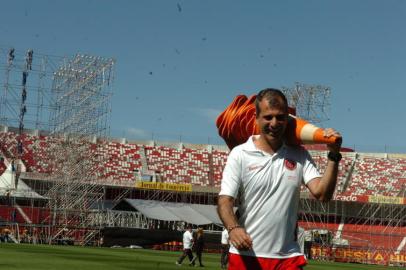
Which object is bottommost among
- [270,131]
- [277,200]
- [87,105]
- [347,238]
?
[347,238]

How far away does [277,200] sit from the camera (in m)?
6.14

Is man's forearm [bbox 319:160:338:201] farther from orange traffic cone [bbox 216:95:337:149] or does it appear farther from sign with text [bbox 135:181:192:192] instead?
sign with text [bbox 135:181:192:192]

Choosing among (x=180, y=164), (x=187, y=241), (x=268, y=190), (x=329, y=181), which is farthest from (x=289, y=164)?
(x=180, y=164)

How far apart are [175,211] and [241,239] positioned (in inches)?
2389

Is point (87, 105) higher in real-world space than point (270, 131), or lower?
higher

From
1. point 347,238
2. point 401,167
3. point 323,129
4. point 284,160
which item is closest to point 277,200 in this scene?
point 284,160

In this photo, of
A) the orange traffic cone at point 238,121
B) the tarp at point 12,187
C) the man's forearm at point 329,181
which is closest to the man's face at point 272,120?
the orange traffic cone at point 238,121

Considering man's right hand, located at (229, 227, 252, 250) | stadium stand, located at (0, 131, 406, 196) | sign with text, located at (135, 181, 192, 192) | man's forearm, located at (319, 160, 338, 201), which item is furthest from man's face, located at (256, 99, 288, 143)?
sign with text, located at (135, 181, 192, 192)

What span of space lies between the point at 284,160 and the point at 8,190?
53934 millimetres

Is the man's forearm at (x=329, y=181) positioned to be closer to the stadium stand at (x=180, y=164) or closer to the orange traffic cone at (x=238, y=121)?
the orange traffic cone at (x=238, y=121)

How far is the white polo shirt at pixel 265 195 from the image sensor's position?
6.11 m

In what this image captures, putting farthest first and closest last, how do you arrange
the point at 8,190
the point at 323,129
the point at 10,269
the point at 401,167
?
the point at 401,167, the point at 8,190, the point at 10,269, the point at 323,129

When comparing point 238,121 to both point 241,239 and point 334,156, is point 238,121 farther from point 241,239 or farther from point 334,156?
point 241,239

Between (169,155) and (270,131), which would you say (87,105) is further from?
(270,131)
